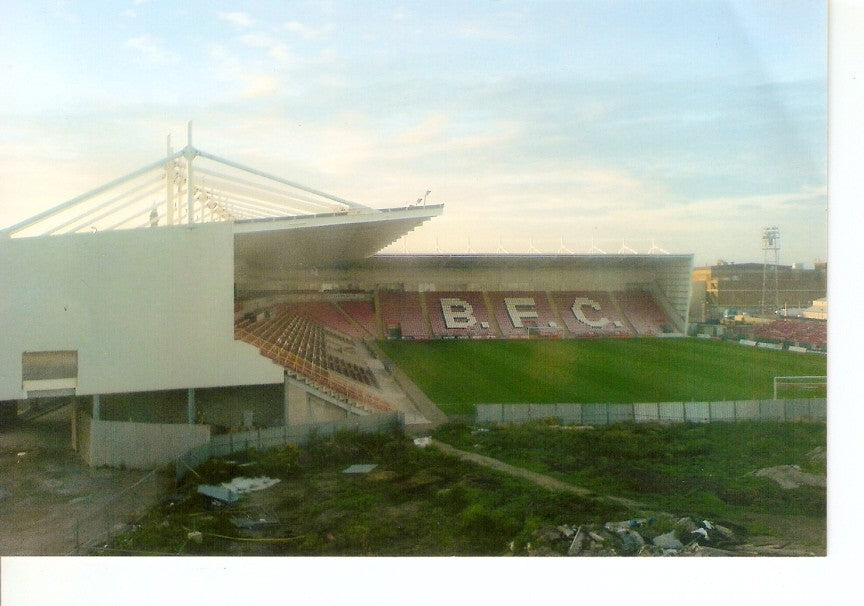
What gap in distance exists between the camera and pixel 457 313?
11.2 ft

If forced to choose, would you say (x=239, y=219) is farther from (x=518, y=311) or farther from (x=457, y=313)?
(x=518, y=311)

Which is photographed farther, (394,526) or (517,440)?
(517,440)

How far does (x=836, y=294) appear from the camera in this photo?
319 centimetres

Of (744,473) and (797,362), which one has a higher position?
(797,362)

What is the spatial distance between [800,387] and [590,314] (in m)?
1.15

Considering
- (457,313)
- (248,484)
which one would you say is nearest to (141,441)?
(248,484)

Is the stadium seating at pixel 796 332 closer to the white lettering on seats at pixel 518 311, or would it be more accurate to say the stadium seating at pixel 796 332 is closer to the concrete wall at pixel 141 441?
the white lettering on seats at pixel 518 311

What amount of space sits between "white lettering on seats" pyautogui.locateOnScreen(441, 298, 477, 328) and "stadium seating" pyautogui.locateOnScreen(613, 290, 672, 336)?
778mm

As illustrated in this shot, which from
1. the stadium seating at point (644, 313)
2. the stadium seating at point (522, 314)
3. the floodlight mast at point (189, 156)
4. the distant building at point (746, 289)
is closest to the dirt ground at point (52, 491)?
the floodlight mast at point (189, 156)

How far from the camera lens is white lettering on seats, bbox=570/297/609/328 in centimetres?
335

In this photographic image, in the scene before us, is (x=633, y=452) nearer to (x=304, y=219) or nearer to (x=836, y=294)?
(x=836, y=294)

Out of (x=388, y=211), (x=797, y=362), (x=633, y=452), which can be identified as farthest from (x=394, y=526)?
(x=797, y=362)
